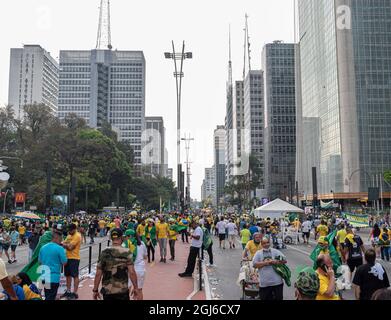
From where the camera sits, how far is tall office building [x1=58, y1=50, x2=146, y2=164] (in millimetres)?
175125

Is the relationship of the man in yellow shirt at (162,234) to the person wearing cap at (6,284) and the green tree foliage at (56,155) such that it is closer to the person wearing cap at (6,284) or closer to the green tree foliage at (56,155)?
the person wearing cap at (6,284)

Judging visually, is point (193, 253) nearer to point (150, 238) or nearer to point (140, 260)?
point (150, 238)

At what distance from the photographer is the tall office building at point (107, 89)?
175125 millimetres

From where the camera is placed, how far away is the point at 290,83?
134 meters

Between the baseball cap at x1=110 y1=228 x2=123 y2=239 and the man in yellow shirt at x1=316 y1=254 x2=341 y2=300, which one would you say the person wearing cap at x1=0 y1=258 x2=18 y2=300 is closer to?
the baseball cap at x1=110 y1=228 x2=123 y2=239

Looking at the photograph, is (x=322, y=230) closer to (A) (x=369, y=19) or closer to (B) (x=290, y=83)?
(A) (x=369, y=19)

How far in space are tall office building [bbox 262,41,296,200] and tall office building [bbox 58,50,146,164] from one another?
217ft

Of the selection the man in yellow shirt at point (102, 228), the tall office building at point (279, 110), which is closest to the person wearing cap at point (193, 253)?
the man in yellow shirt at point (102, 228)

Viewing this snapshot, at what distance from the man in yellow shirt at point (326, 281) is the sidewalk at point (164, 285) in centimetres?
479

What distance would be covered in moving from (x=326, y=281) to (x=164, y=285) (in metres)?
7.30

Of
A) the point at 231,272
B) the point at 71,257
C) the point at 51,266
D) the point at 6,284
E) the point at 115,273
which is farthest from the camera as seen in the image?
the point at 231,272

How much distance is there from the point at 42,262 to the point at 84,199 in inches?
2357

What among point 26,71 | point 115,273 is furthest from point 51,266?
point 26,71

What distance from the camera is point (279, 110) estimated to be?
134 m
